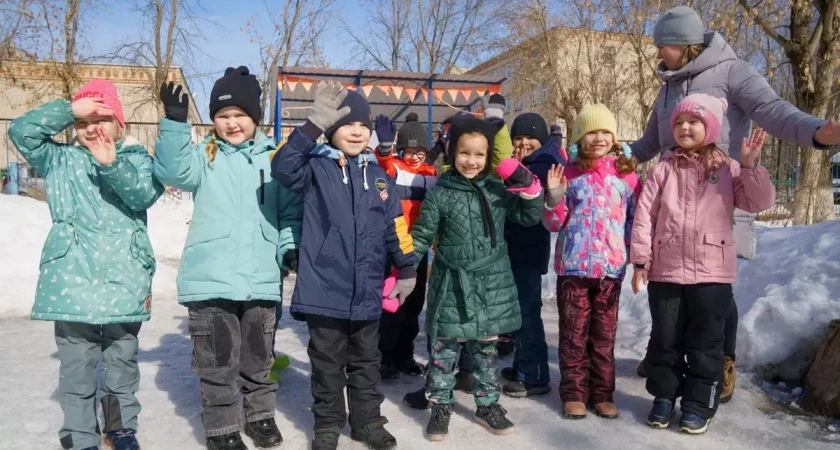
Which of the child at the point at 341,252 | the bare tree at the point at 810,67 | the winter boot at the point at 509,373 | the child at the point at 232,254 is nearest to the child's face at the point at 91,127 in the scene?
the child at the point at 232,254

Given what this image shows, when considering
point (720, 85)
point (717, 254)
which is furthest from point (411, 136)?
point (717, 254)

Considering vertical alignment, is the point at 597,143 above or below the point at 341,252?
above

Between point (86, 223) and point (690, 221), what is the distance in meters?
2.84

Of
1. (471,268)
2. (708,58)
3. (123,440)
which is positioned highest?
(708,58)

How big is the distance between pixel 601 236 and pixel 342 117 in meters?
1.48

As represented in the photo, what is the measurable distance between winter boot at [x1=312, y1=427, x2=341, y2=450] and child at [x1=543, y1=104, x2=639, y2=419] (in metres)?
1.24

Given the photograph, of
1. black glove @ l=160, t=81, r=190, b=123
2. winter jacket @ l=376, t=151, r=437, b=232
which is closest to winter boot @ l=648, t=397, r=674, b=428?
winter jacket @ l=376, t=151, r=437, b=232

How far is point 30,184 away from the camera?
13336 mm

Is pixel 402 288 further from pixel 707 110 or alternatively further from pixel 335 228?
pixel 707 110

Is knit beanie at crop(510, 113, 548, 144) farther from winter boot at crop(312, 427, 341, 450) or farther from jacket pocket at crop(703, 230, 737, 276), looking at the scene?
winter boot at crop(312, 427, 341, 450)

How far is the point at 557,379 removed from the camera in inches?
153

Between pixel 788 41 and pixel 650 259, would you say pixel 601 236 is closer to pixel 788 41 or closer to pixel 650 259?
pixel 650 259

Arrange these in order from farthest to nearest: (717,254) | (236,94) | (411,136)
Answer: (411,136), (717,254), (236,94)

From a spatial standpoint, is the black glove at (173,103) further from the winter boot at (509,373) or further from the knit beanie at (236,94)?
the winter boot at (509,373)
